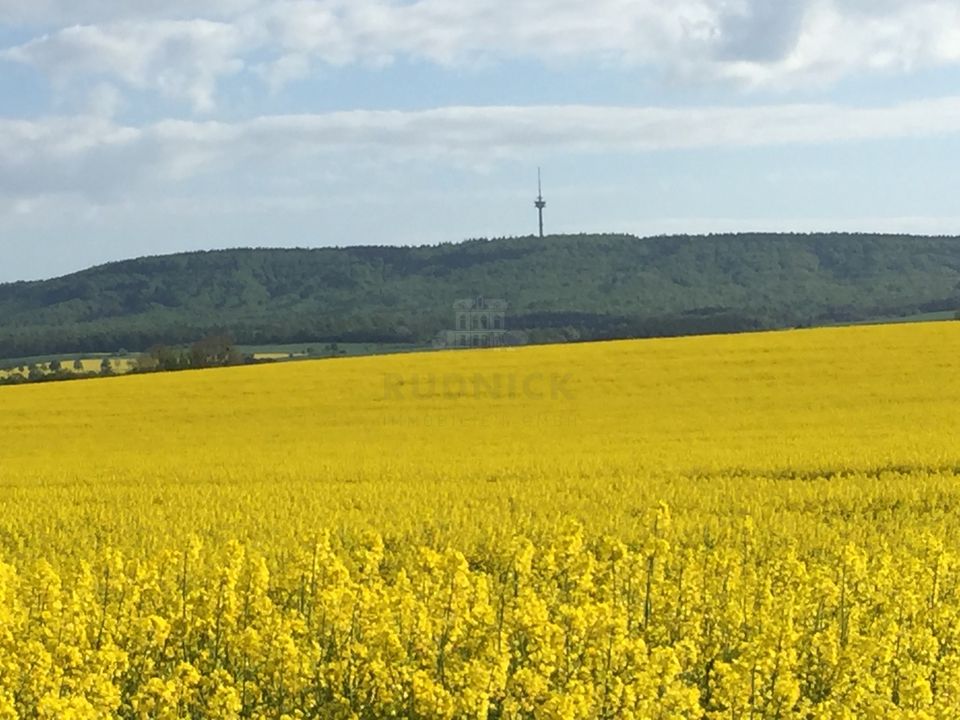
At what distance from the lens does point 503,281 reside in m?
155

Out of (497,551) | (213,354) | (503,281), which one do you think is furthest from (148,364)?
(503,281)

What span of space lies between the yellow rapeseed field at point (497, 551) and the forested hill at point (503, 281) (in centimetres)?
8276

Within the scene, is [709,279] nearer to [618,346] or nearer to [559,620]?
[618,346]

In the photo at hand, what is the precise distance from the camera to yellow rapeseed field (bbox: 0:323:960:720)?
6.69 m

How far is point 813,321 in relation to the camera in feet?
292

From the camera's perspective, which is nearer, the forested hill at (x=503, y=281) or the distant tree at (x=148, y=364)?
the distant tree at (x=148, y=364)

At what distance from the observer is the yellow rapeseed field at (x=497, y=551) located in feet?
22.0

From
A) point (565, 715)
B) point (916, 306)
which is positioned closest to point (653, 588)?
point (565, 715)

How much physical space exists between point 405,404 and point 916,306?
2948 inches

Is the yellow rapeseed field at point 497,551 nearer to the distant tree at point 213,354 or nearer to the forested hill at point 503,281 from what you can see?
the distant tree at point 213,354

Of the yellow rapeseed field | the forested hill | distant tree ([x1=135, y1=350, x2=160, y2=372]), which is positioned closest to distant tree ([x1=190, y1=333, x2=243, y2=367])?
distant tree ([x1=135, y1=350, x2=160, y2=372])

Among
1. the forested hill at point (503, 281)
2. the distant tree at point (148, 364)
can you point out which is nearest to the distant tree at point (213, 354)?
the distant tree at point (148, 364)

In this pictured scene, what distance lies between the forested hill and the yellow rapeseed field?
82765 mm

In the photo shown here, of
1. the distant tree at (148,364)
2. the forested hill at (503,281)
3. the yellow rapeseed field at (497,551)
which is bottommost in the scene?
the yellow rapeseed field at (497,551)
